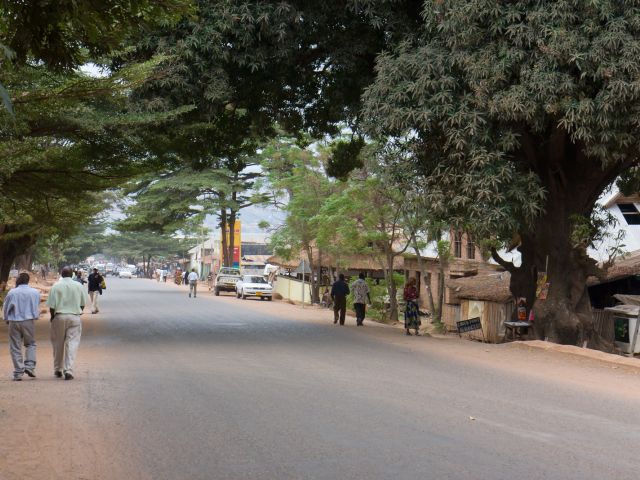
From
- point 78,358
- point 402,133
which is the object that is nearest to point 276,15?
point 402,133

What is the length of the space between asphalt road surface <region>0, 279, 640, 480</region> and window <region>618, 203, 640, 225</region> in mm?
15026

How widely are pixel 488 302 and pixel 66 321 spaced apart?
17.5 m

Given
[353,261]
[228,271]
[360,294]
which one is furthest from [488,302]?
[228,271]

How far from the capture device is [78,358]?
15.9 metres

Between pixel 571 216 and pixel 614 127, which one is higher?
pixel 614 127

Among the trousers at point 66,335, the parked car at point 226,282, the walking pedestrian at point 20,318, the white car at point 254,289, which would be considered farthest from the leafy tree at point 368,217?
the parked car at point 226,282

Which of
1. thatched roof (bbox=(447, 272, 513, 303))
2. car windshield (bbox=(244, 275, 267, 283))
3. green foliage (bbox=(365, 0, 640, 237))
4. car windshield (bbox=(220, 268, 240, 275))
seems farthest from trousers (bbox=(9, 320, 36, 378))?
car windshield (bbox=(220, 268, 240, 275))

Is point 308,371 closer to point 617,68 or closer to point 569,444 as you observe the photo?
point 569,444

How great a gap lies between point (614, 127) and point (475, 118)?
2.65 metres

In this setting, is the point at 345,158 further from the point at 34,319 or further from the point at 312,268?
the point at 312,268

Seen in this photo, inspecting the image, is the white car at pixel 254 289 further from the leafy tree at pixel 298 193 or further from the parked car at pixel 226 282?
the parked car at pixel 226 282

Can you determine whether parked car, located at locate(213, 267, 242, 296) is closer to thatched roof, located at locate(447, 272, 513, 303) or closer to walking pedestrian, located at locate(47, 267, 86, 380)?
thatched roof, located at locate(447, 272, 513, 303)

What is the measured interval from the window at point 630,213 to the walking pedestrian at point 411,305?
37.6 ft

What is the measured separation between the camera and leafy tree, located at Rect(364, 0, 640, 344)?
15.5 metres
